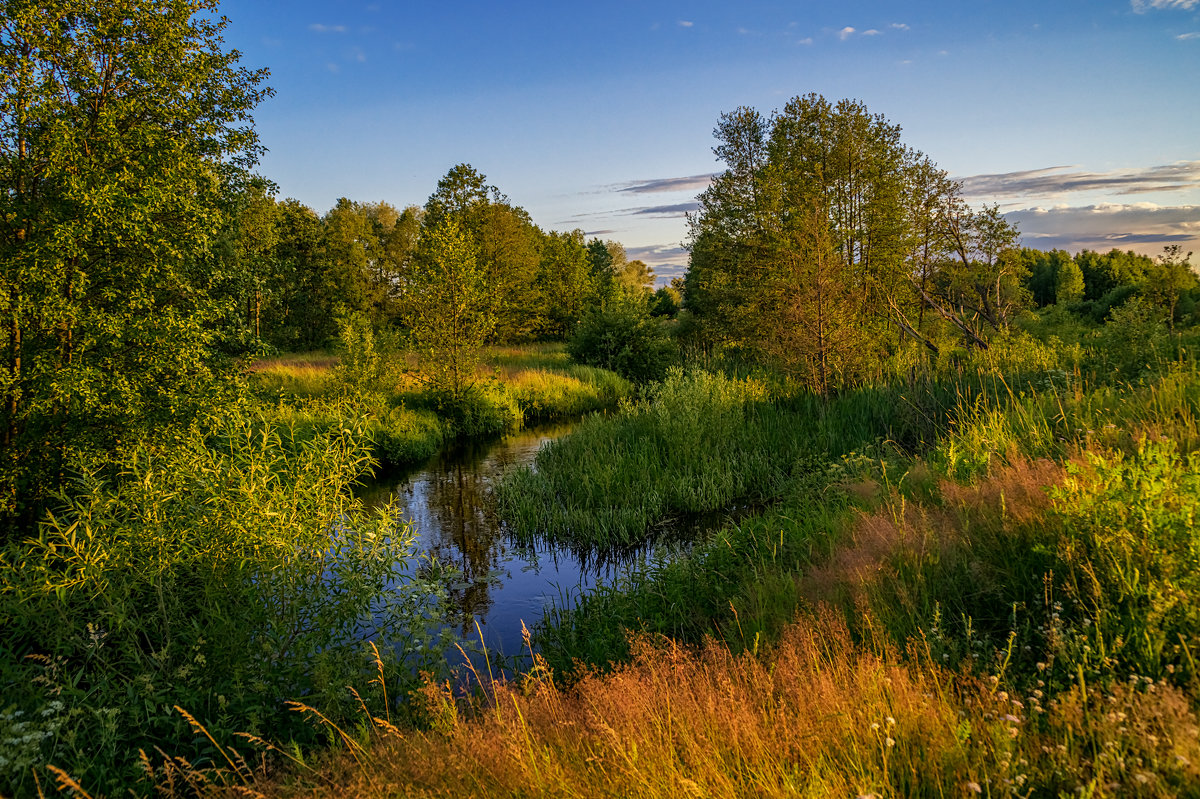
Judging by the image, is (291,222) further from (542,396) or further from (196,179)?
(196,179)

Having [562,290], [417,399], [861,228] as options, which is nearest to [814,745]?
[417,399]

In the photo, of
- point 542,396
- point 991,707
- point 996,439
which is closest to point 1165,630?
point 991,707

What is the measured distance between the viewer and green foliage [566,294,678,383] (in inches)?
1054

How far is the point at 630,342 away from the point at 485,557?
1920 cm

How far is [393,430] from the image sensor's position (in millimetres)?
15438

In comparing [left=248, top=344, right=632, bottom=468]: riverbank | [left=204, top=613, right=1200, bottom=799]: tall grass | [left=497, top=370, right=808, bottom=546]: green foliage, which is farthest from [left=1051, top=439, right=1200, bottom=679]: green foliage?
[left=248, top=344, right=632, bottom=468]: riverbank

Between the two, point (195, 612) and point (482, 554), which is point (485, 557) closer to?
point (482, 554)

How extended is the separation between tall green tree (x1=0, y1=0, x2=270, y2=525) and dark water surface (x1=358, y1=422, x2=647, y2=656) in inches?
162

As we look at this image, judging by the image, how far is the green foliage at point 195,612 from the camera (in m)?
3.87

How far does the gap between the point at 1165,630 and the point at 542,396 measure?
64.0ft

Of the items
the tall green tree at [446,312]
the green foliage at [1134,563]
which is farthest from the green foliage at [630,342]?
the green foliage at [1134,563]

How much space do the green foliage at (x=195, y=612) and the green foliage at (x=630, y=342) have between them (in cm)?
2146

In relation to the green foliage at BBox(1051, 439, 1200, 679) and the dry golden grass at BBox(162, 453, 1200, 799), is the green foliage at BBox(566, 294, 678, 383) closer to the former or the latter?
the green foliage at BBox(1051, 439, 1200, 679)

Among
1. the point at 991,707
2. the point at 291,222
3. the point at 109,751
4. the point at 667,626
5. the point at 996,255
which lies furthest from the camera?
the point at 291,222
